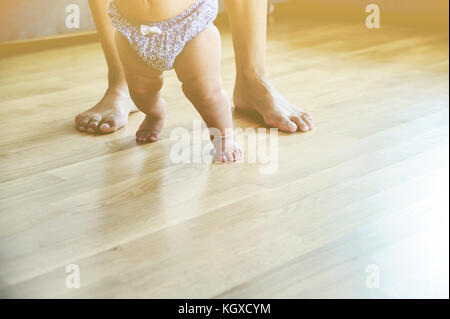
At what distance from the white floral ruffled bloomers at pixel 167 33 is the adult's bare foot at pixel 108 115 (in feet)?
0.85

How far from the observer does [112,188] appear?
1.02m

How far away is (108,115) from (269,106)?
0.35 metres

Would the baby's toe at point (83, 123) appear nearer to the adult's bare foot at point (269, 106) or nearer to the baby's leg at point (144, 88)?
the baby's leg at point (144, 88)

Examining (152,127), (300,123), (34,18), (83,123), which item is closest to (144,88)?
(152,127)

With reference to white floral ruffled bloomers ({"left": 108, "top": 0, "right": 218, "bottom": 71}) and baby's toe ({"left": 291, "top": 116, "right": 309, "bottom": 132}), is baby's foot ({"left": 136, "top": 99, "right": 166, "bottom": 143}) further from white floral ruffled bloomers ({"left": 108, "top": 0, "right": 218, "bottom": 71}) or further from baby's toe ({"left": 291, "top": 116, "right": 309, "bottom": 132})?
baby's toe ({"left": 291, "top": 116, "right": 309, "bottom": 132})

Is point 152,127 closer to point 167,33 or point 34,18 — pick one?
point 167,33

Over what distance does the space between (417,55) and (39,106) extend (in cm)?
113

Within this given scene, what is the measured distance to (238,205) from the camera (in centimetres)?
95

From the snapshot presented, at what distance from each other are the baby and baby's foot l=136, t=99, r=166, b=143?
0.28 feet

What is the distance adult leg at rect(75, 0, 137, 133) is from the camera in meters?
1.30

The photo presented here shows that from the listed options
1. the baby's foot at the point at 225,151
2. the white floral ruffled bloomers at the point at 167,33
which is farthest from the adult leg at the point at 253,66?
the white floral ruffled bloomers at the point at 167,33

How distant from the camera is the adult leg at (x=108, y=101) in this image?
4.28ft
